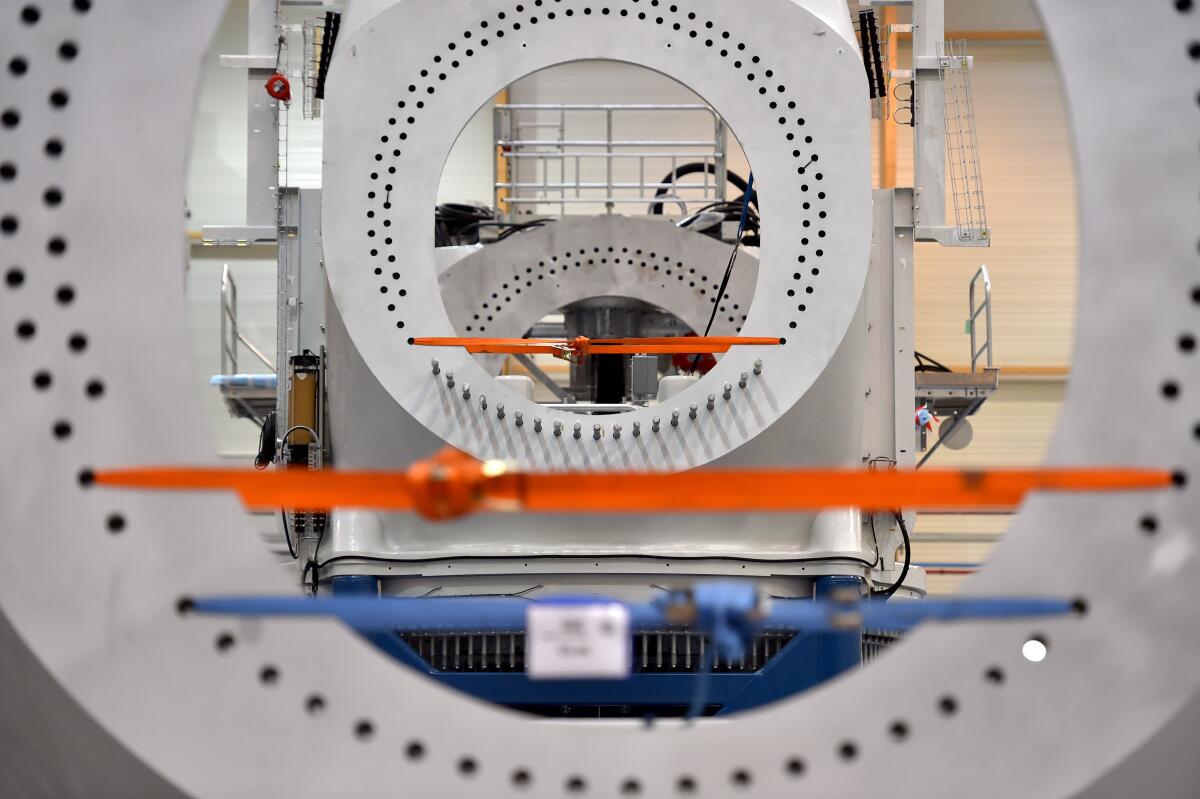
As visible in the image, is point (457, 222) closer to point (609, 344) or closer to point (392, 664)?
point (609, 344)

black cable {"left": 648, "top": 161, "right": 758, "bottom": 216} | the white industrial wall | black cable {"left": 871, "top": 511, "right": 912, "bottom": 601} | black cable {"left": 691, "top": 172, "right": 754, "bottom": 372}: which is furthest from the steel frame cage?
the white industrial wall

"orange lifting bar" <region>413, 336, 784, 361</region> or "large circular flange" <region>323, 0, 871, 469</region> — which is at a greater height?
"large circular flange" <region>323, 0, 871, 469</region>

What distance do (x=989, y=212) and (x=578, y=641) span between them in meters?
11.8

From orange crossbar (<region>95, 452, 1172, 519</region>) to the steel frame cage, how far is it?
0.17ft

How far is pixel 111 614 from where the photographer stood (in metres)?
1.44

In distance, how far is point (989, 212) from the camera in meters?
12.4

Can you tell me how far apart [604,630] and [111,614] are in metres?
0.57

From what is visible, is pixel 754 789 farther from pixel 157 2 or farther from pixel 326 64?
pixel 326 64

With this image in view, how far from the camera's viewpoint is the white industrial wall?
11.7 metres

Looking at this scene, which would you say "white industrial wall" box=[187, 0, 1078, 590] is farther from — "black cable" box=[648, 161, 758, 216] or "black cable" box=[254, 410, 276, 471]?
"black cable" box=[254, 410, 276, 471]

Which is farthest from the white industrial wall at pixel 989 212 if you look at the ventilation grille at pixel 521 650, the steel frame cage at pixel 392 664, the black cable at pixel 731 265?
the steel frame cage at pixel 392 664

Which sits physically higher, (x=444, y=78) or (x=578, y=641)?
(x=444, y=78)

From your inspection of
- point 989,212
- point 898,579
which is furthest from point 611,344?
point 989,212

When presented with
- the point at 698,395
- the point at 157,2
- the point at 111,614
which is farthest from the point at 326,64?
the point at 111,614
